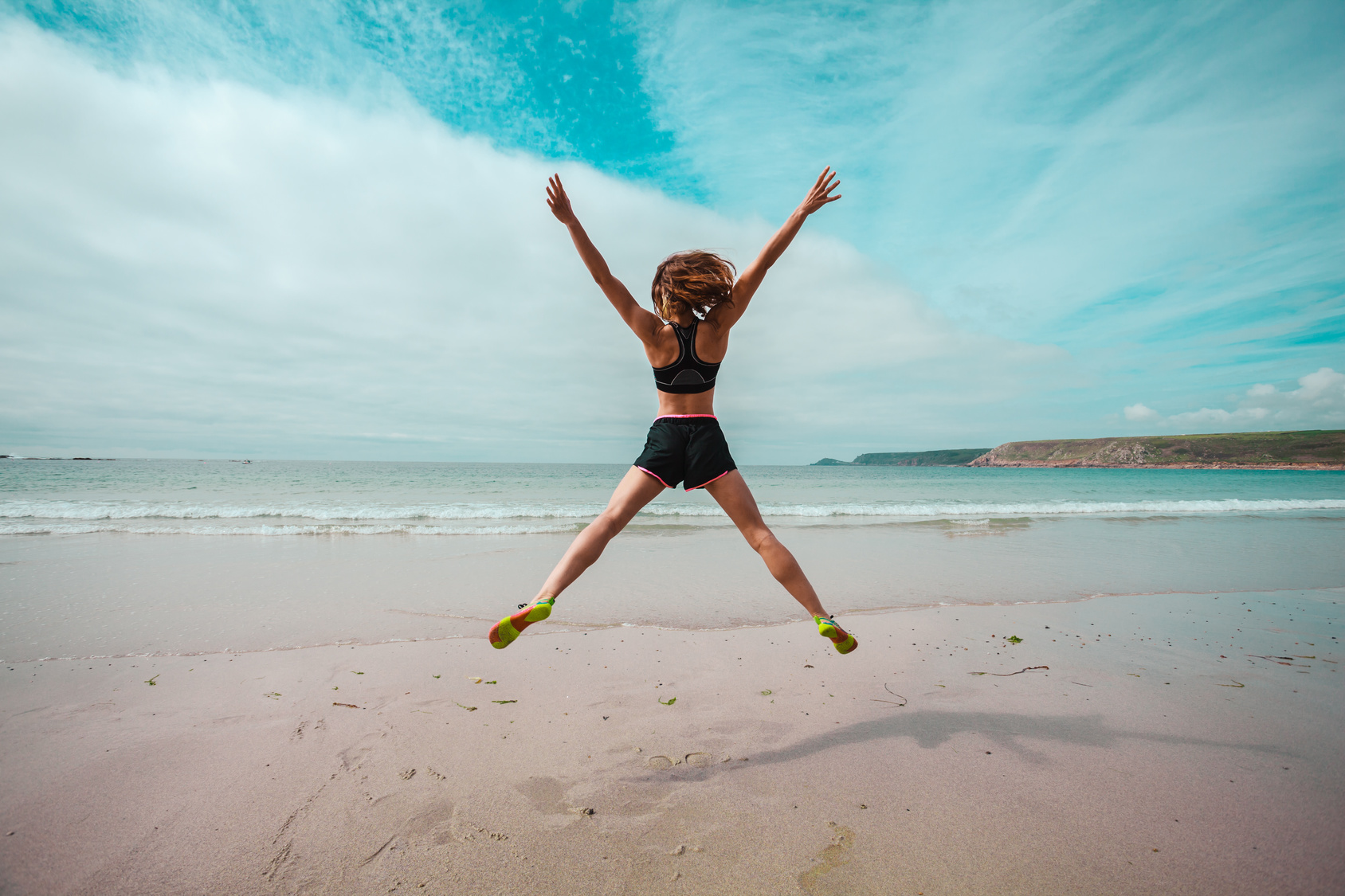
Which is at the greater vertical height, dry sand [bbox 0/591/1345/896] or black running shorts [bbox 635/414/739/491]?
black running shorts [bbox 635/414/739/491]

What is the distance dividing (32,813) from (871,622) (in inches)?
220

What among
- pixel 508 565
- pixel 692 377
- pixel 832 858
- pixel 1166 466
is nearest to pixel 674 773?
pixel 832 858

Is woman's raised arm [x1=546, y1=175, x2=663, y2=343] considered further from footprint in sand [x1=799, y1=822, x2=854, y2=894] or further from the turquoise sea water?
the turquoise sea water

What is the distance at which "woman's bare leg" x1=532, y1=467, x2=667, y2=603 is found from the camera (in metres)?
2.85

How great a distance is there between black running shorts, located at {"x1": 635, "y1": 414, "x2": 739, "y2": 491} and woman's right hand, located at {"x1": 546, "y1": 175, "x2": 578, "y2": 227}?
45.6 inches

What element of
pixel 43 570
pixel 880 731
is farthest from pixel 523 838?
pixel 43 570

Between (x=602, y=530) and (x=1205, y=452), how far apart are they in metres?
96.8

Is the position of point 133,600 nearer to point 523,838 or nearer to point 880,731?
point 523,838

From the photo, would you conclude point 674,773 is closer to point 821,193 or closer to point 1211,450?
point 821,193

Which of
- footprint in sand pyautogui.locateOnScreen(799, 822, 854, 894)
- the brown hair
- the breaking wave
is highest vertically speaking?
the brown hair

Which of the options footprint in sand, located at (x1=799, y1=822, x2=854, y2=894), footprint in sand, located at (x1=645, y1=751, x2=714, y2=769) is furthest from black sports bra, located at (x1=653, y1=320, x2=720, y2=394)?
footprint in sand, located at (x1=799, y1=822, x2=854, y2=894)

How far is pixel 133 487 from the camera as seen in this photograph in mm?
25016

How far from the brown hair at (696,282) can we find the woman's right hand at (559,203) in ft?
1.84

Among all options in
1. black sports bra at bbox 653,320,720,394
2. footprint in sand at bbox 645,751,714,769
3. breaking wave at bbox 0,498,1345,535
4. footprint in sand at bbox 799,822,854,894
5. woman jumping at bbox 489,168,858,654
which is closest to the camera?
footprint in sand at bbox 799,822,854,894
